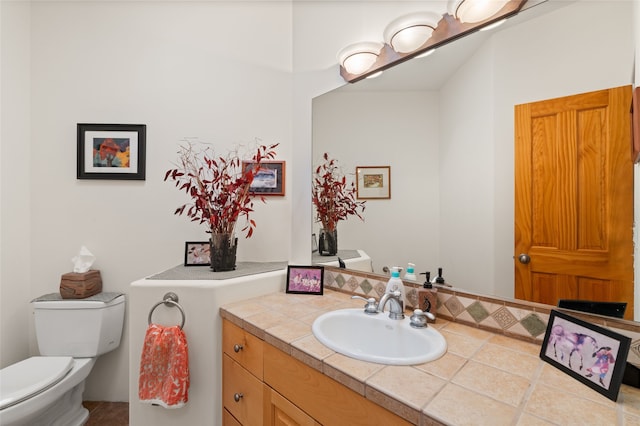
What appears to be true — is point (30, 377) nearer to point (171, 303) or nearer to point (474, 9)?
point (171, 303)

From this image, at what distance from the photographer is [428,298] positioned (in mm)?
1053

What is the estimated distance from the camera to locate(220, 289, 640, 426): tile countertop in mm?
555

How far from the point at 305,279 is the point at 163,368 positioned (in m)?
0.72

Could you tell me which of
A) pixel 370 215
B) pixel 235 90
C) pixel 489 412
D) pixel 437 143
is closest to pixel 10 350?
pixel 235 90

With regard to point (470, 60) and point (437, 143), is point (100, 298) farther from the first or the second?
point (470, 60)

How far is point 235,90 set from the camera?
173 centimetres

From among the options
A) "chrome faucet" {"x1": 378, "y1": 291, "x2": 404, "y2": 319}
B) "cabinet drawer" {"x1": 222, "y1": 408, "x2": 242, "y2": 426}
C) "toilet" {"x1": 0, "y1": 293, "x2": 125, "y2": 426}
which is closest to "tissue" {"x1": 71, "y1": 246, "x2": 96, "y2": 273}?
"toilet" {"x1": 0, "y1": 293, "x2": 125, "y2": 426}

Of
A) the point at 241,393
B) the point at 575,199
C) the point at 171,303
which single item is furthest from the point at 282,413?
the point at 575,199

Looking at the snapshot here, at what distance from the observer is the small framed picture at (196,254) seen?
1578 mm

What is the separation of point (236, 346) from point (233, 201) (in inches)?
27.1

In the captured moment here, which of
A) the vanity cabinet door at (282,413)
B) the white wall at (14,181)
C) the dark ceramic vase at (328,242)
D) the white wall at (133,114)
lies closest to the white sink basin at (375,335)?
the vanity cabinet door at (282,413)

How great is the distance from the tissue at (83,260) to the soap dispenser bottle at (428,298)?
6.13ft

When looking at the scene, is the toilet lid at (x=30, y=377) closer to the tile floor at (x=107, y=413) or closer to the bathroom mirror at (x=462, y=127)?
the tile floor at (x=107, y=413)

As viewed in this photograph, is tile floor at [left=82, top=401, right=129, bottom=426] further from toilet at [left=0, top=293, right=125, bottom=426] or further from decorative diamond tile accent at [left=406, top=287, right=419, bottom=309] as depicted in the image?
decorative diamond tile accent at [left=406, top=287, right=419, bottom=309]
